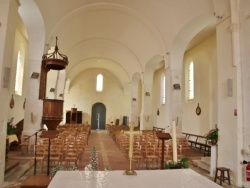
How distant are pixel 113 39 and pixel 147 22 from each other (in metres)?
5.53

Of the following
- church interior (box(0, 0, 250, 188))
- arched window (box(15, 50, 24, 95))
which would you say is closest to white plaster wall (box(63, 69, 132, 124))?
church interior (box(0, 0, 250, 188))

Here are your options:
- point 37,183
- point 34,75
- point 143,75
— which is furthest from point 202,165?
point 143,75

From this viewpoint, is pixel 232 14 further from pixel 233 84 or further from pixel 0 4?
pixel 0 4

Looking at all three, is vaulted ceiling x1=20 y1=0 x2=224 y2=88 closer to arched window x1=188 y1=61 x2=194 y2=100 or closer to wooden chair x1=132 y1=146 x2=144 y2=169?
arched window x1=188 y1=61 x2=194 y2=100

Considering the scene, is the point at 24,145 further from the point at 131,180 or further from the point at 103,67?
the point at 103,67

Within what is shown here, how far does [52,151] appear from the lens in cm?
796

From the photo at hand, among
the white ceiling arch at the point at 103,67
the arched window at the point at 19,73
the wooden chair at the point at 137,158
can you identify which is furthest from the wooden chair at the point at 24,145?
the white ceiling arch at the point at 103,67

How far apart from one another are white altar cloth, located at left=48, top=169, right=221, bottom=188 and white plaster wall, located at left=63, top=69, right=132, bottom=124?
26.5m

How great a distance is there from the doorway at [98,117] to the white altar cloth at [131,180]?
26706 millimetres

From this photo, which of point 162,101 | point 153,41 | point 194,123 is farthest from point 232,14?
point 162,101

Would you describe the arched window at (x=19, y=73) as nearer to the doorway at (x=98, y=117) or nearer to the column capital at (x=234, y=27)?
the column capital at (x=234, y=27)

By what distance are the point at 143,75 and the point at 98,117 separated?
13.5 meters

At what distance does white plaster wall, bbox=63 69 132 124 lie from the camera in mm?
28859

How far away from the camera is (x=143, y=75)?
17.3 m
